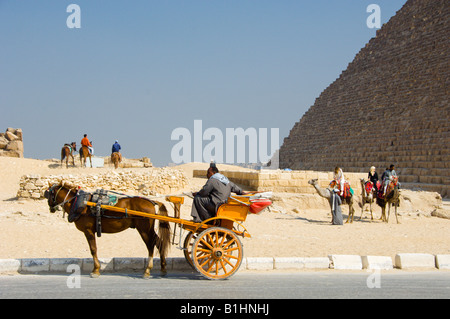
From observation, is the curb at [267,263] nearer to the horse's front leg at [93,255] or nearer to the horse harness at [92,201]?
the horse's front leg at [93,255]

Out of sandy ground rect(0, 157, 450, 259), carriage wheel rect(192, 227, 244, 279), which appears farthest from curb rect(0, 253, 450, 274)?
carriage wheel rect(192, 227, 244, 279)

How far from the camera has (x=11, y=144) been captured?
87.4 feet

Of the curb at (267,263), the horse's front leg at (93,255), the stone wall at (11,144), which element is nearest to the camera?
the horse's front leg at (93,255)

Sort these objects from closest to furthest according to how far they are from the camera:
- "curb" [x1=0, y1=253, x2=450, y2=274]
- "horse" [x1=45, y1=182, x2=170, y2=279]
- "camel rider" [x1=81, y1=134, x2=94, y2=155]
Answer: "horse" [x1=45, y1=182, x2=170, y2=279] < "curb" [x1=0, y1=253, x2=450, y2=274] < "camel rider" [x1=81, y1=134, x2=94, y2=155]

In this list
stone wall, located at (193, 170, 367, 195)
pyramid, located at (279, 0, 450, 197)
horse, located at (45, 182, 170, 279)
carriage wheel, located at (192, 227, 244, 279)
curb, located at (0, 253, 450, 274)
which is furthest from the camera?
pyramid, located at (279, 0, 450, 197)

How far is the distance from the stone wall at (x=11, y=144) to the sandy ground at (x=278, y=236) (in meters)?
14.9

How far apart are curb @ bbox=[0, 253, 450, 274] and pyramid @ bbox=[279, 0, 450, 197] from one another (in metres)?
16.4

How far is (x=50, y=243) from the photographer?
784cm

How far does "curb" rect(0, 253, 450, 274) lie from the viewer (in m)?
6.18

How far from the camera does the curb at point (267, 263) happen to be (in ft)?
20.3

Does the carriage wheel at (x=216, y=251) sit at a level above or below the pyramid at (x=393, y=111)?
below

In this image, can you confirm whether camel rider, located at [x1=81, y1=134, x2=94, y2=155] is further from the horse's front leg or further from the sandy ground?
the horse's front leg

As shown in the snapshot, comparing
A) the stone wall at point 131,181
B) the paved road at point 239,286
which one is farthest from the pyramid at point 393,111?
the paved road at point 239,286
